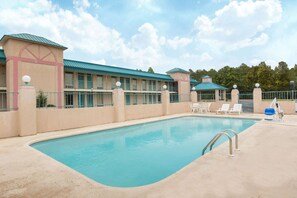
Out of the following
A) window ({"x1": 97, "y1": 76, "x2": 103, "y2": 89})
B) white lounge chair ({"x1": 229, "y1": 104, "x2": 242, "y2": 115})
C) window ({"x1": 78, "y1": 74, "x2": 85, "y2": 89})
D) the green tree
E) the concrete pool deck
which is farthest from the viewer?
the green tree

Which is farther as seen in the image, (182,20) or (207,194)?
(182,20)

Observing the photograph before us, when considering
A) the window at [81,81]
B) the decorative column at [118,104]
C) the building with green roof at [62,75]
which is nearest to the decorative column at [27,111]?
the building with green roof at [62,75]

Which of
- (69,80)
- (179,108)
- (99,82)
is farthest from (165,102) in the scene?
(69,80)

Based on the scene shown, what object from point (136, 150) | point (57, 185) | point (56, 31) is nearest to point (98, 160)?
point (136, 150)

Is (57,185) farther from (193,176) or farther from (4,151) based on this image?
(4,151)

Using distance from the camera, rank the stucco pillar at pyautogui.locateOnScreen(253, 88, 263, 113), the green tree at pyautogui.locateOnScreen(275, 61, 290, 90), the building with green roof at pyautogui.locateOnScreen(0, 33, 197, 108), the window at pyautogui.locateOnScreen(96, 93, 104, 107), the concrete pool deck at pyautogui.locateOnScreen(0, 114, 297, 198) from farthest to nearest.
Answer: the green tree at pyautogui.locateOnScreen(275, 61, 290, 90)
the window at pyautogui.locateOnScreen(96, 93, 104, 107)
the stucco pillar at pyautogui.locateOnScreen(253, 88, 263, 113)
the building with green roof at pyautogui.locateOnScreen(0, 33, 197, 108)
the concrete pool deck at pyautogui.locateOnScreen(0, 114, 297, 198)

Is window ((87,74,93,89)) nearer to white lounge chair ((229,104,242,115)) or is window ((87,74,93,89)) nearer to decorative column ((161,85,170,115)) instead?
decorative column ((161,85,170,115))

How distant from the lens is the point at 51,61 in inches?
662

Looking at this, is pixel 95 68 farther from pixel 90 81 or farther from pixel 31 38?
pixel 31 38

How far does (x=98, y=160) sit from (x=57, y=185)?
2.53m

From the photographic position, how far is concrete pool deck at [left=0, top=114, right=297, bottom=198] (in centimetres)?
319

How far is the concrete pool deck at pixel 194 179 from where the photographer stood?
3.19 metres

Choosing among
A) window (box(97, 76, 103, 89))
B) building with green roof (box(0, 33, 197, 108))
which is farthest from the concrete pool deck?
window (box(97, 76, 103, 89))

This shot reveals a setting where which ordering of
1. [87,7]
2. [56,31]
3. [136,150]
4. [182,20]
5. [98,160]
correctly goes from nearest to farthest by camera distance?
[98,160] < [136,150] < [87,7] < [56,31] < [182,20]
